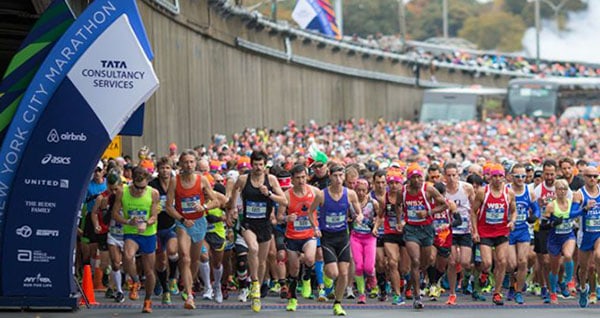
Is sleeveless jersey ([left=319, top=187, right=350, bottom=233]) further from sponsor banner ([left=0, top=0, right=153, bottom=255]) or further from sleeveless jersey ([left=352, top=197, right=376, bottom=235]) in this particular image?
sponsor banner ([left=0, top=0, right=153, bottom=255])

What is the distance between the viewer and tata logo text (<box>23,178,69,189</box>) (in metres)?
17.1

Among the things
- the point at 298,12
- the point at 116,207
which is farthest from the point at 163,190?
the point at 298,12

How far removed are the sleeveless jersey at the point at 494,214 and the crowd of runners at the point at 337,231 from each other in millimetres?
19

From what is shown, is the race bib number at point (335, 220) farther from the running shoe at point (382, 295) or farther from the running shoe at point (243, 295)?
the running shoe at point (382, 295)

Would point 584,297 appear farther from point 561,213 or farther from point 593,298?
point 561,213

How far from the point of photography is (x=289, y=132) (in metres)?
44.6

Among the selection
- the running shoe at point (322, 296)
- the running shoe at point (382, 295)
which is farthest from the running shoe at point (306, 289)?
the running shoe at point (382, 295)

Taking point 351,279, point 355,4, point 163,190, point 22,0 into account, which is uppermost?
point 355,4

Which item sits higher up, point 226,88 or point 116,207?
point 226,88

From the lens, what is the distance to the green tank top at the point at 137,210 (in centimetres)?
1805

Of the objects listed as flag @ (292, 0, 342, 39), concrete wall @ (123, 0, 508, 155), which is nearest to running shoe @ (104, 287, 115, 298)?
concrete wall @ (123, 0, 508, 155)

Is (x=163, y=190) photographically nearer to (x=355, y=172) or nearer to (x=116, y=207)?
(x=116, y=207)

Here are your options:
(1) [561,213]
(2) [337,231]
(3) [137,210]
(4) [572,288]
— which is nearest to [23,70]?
(3) [137,210]

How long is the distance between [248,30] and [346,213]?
29.4 metres
